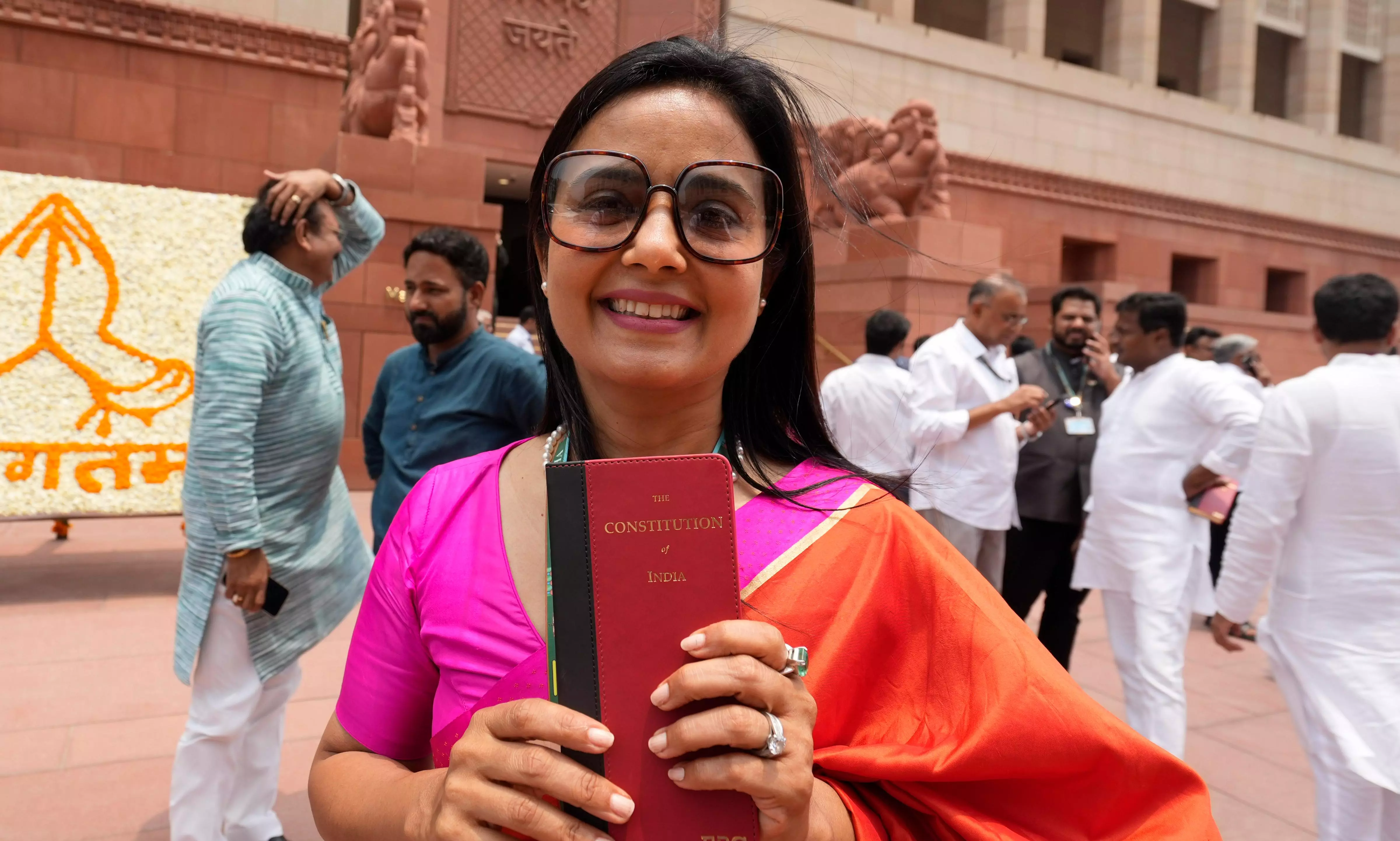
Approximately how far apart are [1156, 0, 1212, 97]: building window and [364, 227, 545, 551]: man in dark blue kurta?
27399 mm

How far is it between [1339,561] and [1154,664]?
932 mm

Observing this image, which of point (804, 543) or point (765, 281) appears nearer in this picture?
point (804, 543)

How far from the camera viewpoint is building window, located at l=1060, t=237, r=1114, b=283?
20609mm

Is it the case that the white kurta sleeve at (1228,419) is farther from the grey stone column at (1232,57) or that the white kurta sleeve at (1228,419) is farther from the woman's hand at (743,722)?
the grey stone column at (1232,57)

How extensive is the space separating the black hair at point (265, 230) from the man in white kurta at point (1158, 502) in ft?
10.9

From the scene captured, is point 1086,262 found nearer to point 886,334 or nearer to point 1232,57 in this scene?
point 1232,57

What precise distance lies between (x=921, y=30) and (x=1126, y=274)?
6853 millimetres

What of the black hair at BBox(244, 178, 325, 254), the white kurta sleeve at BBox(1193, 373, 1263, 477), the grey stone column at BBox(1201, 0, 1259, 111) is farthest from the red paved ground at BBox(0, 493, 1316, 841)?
the grey stone column at BBox(1201, 0, 1259, 111)

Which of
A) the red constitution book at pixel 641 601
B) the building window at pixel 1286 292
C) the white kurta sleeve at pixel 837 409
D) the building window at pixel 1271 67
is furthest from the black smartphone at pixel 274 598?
the building window at pixel 1271 67

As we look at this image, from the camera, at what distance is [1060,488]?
4594 mm

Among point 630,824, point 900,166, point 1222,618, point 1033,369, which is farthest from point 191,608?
point 900,166

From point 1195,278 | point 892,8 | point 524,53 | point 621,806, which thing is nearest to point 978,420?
point 621,806

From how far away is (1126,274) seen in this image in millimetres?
20578

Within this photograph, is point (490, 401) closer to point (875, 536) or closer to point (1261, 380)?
point (875, 536)
